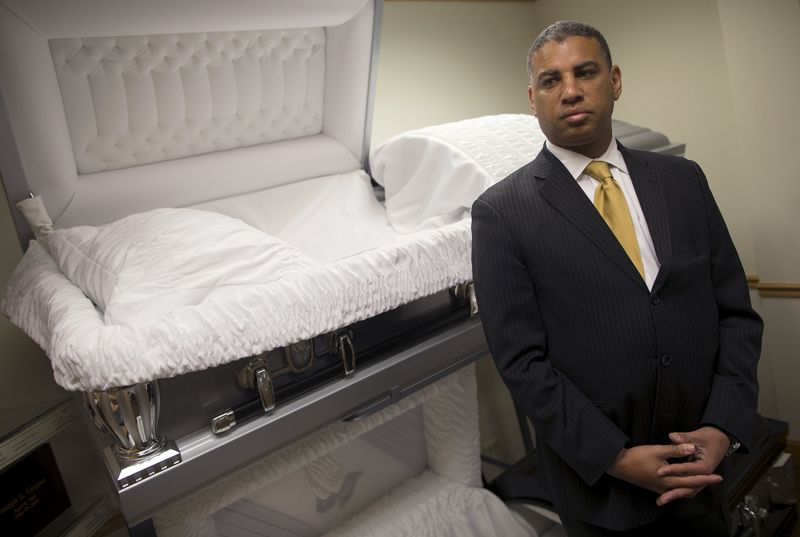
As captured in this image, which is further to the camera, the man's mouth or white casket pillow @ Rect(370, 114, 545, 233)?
white casket pillow @ Rect(370, 114, 545, 233)

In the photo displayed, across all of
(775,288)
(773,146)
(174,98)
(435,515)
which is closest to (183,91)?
(174,98)

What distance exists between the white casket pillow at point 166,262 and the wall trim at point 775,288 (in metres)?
2.11

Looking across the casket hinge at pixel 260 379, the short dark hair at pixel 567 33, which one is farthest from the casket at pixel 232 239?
the short dark hair at pixel 567 33

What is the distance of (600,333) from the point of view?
1.07 m

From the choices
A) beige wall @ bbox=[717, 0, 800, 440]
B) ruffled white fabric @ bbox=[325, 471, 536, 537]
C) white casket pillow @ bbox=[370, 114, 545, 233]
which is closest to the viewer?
ruffled white fabric @ bbox=[325, 471, 536, 537]

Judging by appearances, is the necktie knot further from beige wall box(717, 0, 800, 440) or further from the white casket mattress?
beige wall box(717, 0, 800, 440)

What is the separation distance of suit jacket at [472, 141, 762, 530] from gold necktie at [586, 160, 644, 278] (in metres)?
0.04

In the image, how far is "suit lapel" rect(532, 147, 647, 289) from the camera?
41.8 inches

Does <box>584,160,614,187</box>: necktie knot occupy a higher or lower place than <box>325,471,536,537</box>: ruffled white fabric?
higher

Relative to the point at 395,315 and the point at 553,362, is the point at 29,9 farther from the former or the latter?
the point at 553,362

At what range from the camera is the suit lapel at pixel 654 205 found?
1080 millimetres

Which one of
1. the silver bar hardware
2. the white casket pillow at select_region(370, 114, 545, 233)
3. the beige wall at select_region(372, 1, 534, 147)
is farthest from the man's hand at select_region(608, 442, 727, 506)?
the beige wall at select_region(372, 1, 534, 147)

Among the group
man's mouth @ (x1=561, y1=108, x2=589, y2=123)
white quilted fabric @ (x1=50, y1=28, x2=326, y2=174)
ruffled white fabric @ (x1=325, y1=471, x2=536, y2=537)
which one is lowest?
ruffled white fabric @ (x1=325, y1=471, x2=536, y2=537)

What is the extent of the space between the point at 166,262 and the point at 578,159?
0.84 metres
